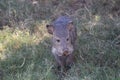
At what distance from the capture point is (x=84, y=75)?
20.8 feet

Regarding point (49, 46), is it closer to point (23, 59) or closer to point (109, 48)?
point (23, 59)

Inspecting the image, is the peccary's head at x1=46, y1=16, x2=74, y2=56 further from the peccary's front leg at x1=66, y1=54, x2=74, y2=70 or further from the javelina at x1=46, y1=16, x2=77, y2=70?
the peccary's front leg at x1=66, y1=54, x2=74, y2=70

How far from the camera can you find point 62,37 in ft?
21.1

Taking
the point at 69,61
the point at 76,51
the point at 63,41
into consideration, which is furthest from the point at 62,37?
the point at 76,51

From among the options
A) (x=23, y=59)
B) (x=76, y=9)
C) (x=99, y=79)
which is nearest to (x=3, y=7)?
(x=76, y=9)

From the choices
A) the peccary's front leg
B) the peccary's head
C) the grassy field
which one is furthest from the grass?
the peccary's head

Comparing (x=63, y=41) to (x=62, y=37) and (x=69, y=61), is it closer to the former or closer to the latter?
(x=62, y=37)

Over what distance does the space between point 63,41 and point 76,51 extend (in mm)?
738

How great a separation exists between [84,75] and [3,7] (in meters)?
3.21

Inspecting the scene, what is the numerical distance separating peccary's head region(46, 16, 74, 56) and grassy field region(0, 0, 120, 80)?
1.15 feet

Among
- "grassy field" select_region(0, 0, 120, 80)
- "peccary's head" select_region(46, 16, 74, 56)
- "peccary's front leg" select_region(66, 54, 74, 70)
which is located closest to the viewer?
"peccary's head" select_region(46, 16, 74, 56)

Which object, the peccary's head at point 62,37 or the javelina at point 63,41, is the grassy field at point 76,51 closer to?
the javelina at point 63,41

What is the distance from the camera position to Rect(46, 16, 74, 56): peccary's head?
631 cm

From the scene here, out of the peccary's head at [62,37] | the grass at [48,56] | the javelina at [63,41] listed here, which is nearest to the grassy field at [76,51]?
the grass at [48,56]
